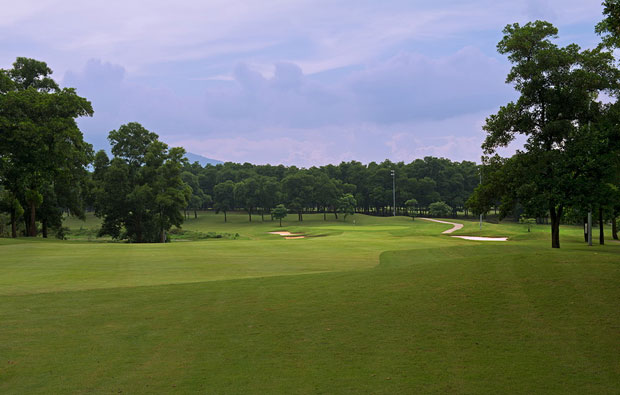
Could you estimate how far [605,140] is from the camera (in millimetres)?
Answer: 25766

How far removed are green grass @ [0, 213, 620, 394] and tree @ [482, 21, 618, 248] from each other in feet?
A: 46.4

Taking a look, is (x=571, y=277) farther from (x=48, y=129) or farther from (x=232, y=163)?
(x=232, y=163)

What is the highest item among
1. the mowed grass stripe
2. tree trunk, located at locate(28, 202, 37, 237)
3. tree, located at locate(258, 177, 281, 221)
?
tree, located at locate(258, 177, 281, 221)

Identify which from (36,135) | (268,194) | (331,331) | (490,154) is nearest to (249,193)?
(268,194)

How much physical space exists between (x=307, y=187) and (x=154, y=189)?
62131mm

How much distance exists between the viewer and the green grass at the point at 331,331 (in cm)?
741

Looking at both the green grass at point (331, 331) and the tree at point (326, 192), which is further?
the tree at point (326, 192)

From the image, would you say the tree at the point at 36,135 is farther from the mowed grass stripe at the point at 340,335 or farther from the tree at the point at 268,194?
the tree at the point at 268,194

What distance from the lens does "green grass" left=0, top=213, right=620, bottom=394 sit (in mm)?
7414

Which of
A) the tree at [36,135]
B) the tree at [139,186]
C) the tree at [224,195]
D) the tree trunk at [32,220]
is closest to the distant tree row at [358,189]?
the tree at [224,195]

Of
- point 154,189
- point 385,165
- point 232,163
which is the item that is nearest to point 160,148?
point 154,189

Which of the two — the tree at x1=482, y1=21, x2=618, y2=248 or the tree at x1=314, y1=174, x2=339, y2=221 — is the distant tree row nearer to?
the tree at x1=314, y1=174, x2=339, y2=221

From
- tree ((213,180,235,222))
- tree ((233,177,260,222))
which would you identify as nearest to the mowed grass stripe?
tree ((233,177,260,222))

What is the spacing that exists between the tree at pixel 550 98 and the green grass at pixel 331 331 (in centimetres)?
1415
